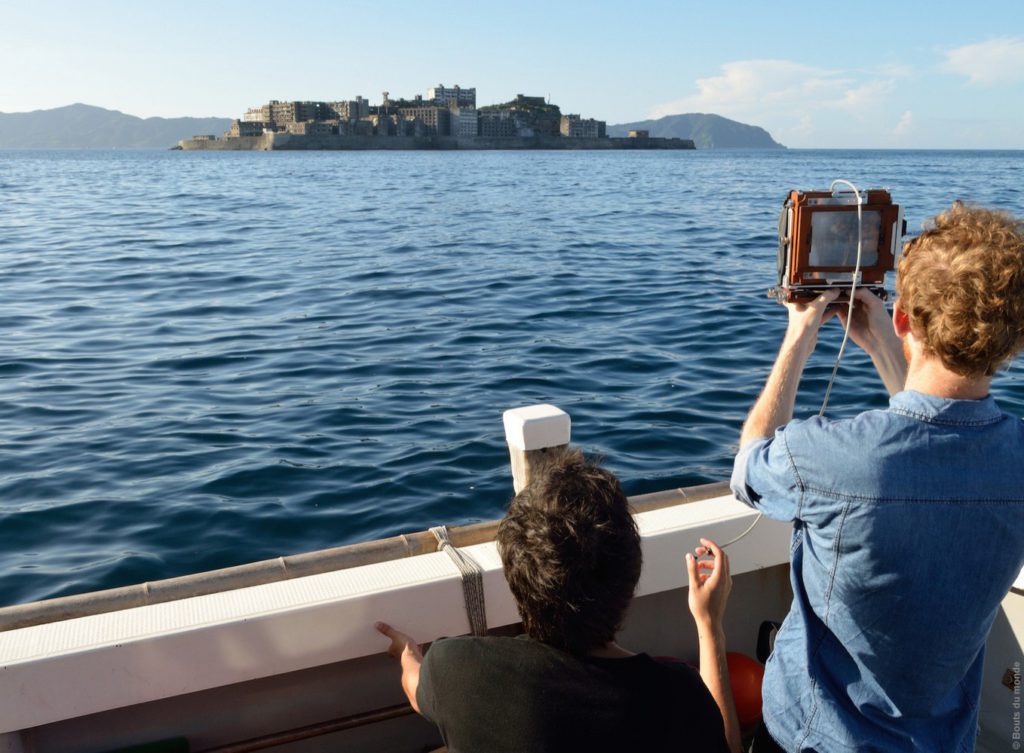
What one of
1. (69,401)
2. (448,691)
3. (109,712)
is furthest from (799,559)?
(69,401)

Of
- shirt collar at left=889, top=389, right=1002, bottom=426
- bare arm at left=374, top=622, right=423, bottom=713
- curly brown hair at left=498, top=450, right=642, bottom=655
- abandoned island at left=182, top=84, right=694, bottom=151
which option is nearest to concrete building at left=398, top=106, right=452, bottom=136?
abandoned island at left=182, top=84, right=694, bottom=151

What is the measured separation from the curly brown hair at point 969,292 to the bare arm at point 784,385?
10.9 inches

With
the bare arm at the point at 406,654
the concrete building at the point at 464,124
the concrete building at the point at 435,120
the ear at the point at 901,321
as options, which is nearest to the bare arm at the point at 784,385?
the ear at the point at 901,321

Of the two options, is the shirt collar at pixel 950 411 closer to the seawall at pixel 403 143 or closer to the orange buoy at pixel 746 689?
the orange buoy at pixel 746 689

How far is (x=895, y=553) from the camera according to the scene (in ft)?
4.67

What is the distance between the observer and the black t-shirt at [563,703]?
56.8 inches

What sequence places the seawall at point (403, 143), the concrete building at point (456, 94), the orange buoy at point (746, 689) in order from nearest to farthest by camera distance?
the orange buoy at point (746, 689)
the seawall at point (403, 143)
the concrete building at point (456, 94)

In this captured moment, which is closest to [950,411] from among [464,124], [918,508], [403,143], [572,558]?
[918,508]

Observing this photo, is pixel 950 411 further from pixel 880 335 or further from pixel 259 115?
pixel 259 115

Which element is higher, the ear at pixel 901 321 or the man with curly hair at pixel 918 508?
the ear at pixel 901 321

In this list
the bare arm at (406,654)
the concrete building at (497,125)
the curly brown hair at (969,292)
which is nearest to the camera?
the curly brown hair at (969,292)

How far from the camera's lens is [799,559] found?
1608 millimetres

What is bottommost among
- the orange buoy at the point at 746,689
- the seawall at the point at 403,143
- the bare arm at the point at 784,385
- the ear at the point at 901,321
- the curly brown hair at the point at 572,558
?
the seawall at the point at 403,143

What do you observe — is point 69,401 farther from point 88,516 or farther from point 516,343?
point 516,343
